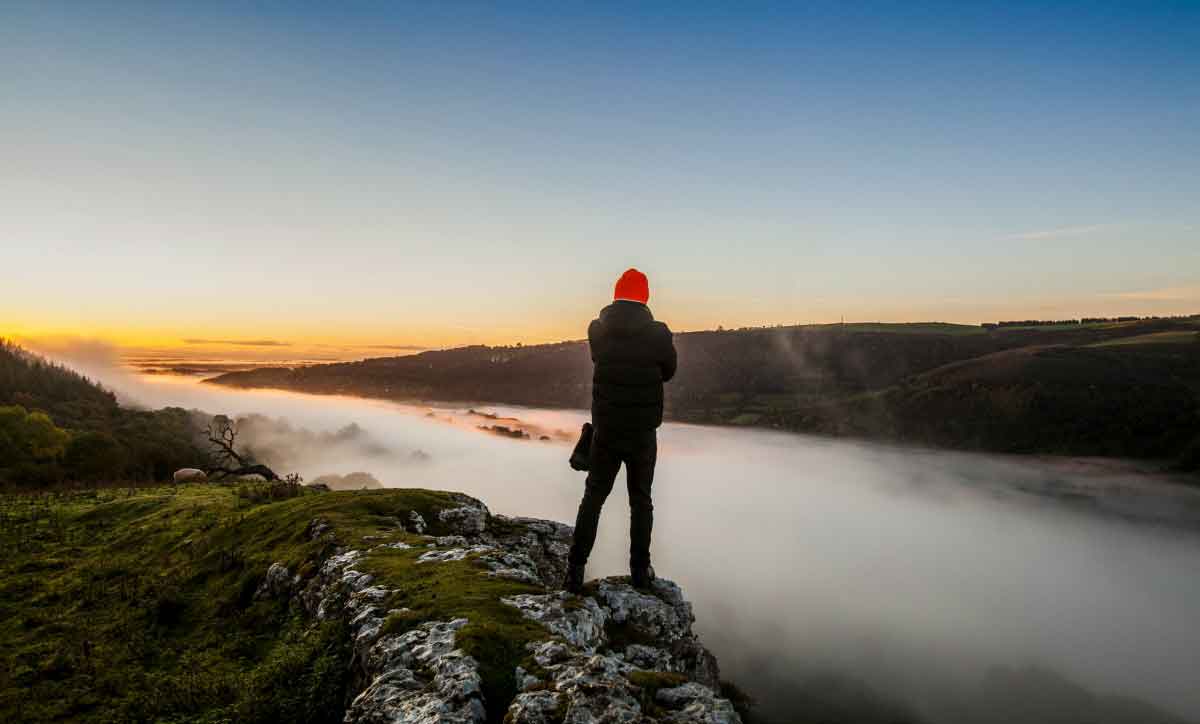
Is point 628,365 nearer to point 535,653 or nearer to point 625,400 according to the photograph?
point 625,400

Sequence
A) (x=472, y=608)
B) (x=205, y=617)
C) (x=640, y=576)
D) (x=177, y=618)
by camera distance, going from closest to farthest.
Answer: (x=472, y=608) → (x=640, y=576) → (x=205, y=617) → (x=177, y=618)

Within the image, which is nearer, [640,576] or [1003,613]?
[640,576]

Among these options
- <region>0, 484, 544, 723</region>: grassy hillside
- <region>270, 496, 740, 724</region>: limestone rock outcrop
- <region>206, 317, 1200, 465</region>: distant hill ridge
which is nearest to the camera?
<region>270, 496, 740, 724</region>: limestone rock outcrop

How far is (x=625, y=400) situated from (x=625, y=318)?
1293 millimetres

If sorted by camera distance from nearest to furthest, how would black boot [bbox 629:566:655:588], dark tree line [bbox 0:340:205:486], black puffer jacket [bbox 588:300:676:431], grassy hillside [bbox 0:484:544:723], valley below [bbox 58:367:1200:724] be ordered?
grassy hillside [bbox 0:484:544:723]
black puffer jacket [bbox 588:300:676:431]
black boot [bbox 629:566:655:588]
dark tree line [bbox 0:340:205:486]
valley below [bbox 58:367:1200:724]

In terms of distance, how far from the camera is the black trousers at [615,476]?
8.68 m

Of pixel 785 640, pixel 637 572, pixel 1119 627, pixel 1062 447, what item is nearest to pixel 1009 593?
pixel 1119 627

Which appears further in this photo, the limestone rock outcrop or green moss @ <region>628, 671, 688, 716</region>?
green moss @ <region>628, 671, 688, 716</region>

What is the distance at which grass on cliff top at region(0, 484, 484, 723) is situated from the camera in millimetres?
7289

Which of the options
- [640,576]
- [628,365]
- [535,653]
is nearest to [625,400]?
[628,365]

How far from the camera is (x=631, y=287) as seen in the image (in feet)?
29.7

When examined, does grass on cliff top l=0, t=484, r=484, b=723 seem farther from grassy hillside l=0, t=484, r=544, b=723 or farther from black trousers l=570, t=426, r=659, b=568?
black trousers l=570, t=426, r=659, b=568

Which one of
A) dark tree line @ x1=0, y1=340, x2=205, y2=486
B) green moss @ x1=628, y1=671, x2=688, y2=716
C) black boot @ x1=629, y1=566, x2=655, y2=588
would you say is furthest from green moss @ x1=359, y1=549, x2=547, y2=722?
dark tree line @ x1=0, y1=340, x2=205, y2=486

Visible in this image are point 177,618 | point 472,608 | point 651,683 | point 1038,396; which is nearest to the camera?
point 651,683
